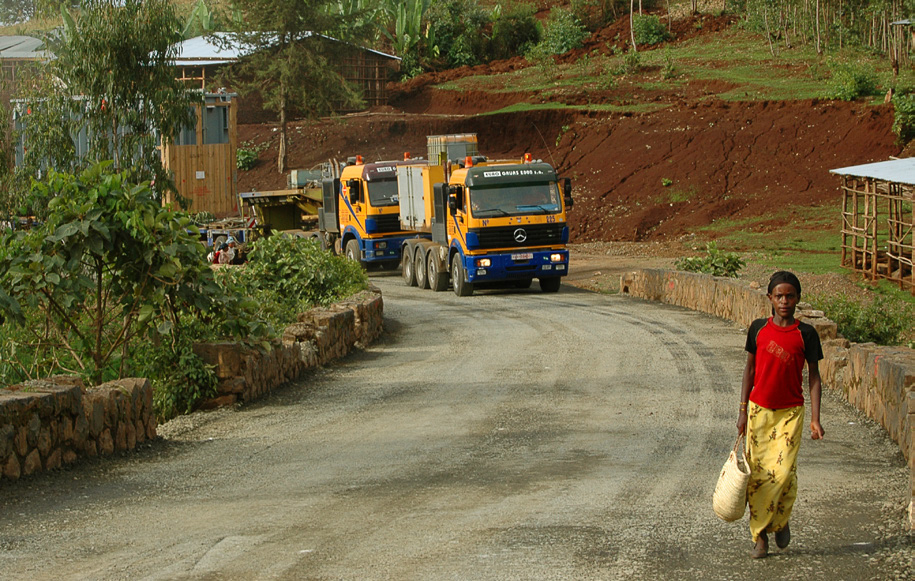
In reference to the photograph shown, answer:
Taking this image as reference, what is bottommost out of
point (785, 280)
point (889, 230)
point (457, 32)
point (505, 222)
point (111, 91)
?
point (889, 230)

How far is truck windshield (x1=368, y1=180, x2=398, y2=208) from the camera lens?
1248 inches

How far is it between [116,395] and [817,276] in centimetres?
2218

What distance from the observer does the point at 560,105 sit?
51562mm

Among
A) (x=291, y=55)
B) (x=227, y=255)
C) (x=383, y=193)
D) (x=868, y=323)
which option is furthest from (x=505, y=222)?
(x=291, y=55)

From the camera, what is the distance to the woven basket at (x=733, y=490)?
638 cm

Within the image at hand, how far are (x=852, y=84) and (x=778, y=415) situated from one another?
4067 cm

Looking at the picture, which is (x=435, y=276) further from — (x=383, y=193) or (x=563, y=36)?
(x=563, y=36)

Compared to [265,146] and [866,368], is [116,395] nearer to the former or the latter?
[866,368]

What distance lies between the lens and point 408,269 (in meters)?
30.9

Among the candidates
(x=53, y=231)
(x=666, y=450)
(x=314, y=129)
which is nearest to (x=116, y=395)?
(x=53, y=231)

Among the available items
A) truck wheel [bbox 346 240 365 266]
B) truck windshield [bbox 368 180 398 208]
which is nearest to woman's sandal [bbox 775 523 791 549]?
truck windshield [bbox 368 180 398 208]

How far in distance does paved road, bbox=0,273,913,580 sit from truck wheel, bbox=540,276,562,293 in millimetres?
12702

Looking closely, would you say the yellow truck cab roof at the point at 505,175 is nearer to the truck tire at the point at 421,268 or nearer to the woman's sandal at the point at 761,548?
the truck tire at the point at 421,268

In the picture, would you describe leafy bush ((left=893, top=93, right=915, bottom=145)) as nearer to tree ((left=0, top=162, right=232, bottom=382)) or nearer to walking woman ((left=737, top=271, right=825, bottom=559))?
tree ((left=0, top=162, right=232, bottom=382))
